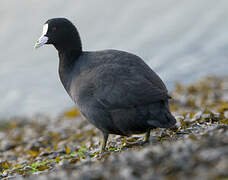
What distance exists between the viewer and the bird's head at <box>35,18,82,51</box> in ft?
24.0

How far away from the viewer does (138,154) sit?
152 inches

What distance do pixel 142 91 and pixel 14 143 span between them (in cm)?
698

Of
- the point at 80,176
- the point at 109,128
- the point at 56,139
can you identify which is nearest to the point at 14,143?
the point at 56,139

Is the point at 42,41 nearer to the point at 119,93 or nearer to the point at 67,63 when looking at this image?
the point at 67,63

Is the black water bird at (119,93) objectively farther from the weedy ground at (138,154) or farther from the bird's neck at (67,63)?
the weedy ground at (138,154)

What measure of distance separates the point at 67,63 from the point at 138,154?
3.67 metres

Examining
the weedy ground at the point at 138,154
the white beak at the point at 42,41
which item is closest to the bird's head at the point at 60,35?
the white beak at the point at 42,41

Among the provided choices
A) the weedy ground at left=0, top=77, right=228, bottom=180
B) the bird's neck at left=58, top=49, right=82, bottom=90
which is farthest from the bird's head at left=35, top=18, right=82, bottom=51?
the weedy ground at left=0, top=77, right=228, bottom=180

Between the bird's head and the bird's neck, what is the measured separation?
4.5 inches

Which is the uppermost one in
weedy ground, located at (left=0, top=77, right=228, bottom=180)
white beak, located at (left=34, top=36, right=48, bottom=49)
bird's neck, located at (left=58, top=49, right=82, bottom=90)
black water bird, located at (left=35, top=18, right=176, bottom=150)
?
white beak, located at (left=34, top=36, right=48, bottom=49)

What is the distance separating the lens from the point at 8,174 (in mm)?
6402

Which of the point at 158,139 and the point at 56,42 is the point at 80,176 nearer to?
the point at 158,139

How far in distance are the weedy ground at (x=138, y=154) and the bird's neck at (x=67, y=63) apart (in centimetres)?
144

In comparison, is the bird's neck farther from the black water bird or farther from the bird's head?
the black water bird
